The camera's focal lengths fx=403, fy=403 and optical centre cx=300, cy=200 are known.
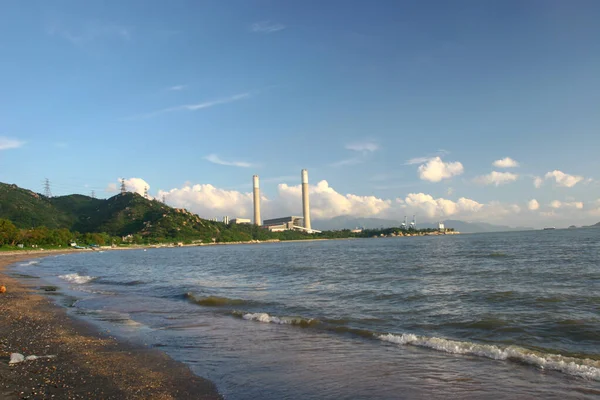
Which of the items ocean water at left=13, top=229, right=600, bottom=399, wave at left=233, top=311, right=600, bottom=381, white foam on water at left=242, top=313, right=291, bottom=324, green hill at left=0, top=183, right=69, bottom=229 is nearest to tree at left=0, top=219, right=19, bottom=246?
green hill at left=0, top=183, right=69, bottom=229

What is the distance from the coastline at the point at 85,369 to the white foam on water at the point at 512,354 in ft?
20.7

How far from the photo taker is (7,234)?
90.3m

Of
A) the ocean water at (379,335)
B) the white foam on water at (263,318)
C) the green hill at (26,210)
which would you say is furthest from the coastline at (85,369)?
the green hill at (26,210)

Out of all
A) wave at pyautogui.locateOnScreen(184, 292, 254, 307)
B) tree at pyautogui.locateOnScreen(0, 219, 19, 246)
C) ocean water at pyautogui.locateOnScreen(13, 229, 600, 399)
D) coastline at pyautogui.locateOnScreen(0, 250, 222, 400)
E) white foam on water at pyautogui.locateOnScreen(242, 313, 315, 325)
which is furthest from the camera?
tree at pyautogui.locateOnScreen(0, 219, 19, 246)

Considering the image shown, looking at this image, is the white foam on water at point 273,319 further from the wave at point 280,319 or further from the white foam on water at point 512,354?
the white foam on water at point 512,354

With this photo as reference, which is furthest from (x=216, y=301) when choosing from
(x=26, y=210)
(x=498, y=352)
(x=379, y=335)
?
(x=26, y=210)

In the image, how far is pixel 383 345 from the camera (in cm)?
1167

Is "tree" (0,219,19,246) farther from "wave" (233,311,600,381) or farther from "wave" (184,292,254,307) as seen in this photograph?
"wave" (233,311,600,381)

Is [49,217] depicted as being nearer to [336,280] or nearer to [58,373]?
[336,280]

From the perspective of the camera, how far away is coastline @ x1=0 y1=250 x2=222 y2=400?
7457mm

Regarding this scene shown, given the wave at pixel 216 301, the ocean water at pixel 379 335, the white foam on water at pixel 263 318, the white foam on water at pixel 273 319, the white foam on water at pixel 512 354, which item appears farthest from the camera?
the wave at pixel 216 301

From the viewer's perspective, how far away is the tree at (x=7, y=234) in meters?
89.4

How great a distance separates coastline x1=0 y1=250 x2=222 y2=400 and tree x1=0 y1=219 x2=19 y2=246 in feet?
308

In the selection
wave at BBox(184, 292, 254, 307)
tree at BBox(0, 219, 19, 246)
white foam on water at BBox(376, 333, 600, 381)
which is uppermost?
tree at BBox(0, 219, 19, 246)
